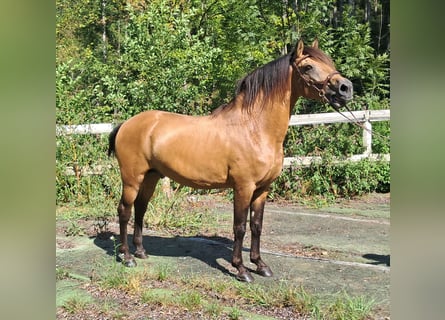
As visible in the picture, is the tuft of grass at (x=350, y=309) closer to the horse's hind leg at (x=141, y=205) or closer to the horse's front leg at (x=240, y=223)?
the horse's front leg at (x=240, y=223)

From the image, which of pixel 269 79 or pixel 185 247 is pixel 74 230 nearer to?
pixel 185 247

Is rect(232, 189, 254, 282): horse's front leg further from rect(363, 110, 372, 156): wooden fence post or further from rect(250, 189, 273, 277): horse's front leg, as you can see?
rect(363, 110, 372, 156): wooden fence post

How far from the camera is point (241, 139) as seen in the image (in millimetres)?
3906

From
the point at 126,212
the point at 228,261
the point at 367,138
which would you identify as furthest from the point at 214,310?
the point at 367,138

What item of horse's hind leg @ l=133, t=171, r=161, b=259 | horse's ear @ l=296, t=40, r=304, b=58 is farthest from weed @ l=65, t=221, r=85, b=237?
horse's ear @ l=296, t=40, r=304, b=58

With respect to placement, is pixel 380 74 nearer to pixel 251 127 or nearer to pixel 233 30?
pixel 233 30

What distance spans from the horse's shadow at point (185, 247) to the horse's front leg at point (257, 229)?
0.98 ft

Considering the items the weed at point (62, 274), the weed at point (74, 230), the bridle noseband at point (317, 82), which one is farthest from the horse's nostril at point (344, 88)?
the weed at point (74, 230)

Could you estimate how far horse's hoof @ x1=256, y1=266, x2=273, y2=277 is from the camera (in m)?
4.03

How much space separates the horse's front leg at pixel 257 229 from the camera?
410 cm

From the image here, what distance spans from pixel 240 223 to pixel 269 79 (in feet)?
4.31
